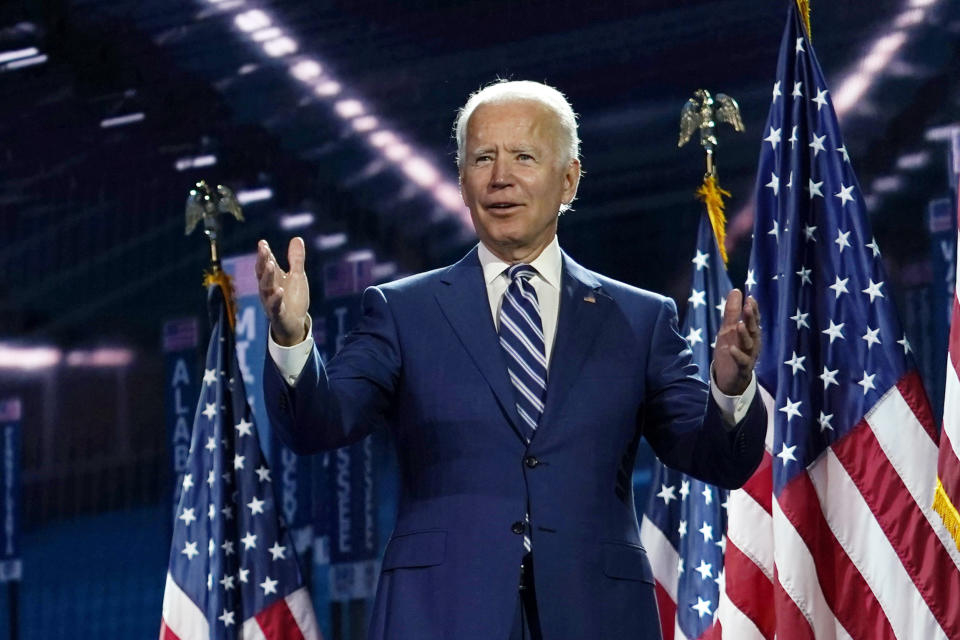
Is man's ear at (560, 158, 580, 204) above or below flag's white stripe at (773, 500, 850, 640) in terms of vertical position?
above

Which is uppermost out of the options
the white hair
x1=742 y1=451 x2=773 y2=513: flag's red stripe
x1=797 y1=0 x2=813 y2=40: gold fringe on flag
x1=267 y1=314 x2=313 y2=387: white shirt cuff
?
x1=797 y1=0 x2=813 y2=40: gold fringe on flag

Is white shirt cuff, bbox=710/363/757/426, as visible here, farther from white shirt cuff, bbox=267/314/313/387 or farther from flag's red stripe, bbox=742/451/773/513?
flag's red stripe, bbox=742/451/773/513

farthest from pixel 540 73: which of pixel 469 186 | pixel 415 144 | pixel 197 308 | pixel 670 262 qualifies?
pixel 469 186

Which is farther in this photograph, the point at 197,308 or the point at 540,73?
the point at 197,308

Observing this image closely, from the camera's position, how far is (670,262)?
13.5 feet

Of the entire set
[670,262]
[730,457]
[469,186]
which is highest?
[670,262]

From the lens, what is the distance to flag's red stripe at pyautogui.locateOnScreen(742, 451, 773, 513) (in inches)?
128

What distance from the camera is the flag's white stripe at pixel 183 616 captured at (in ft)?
13.0

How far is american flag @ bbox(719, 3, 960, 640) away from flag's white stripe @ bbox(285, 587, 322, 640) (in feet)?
4.48

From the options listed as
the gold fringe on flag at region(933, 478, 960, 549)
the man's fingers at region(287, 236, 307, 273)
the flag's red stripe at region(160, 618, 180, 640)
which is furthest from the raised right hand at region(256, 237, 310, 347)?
the flag's red stripe at region(160, 618, 180, 640)

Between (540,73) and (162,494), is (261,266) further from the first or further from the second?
(162,494)

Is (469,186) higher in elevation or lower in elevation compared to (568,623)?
higher

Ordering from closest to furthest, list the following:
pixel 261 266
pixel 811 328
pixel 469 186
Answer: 1. pixel 261 266
2. pixel 469 186
3. pixel 811 328

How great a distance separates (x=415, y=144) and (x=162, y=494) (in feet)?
5.39
